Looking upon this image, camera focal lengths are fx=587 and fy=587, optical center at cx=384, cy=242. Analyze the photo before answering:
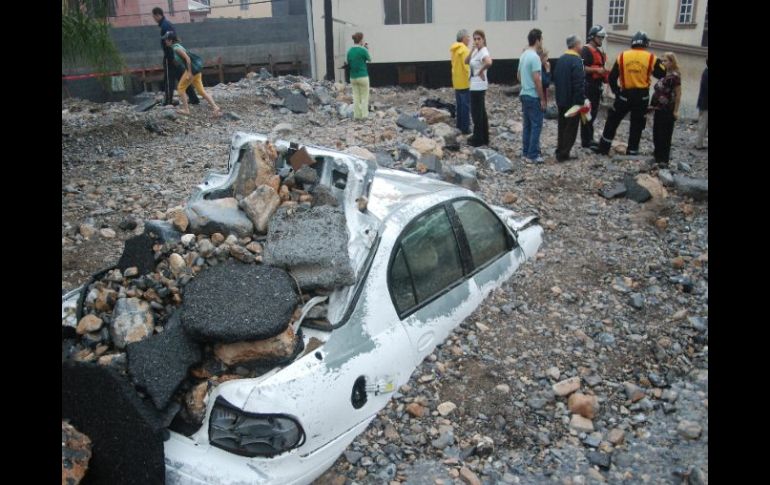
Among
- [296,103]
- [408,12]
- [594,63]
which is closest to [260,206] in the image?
[594,63]

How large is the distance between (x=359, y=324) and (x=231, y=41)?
69.0ft

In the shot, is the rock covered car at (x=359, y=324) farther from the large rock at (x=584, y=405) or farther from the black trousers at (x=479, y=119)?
the black trousers at (x=479, y=119)

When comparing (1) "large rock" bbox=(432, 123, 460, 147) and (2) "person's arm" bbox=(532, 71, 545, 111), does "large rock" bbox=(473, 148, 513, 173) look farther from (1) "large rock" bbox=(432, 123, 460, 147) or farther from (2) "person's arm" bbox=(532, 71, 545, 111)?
(2) "person's arm" bbox=(532, 71, 545, 111)

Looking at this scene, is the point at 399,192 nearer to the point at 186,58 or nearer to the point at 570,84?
the point at 570,84

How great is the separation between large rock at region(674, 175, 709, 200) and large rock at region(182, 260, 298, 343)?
620cm

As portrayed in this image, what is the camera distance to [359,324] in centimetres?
317

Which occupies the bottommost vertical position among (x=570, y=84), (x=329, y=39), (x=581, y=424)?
(x=581, y=424)

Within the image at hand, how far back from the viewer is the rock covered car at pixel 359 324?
2713 millimetres

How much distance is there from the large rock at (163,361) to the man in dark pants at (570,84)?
22.5ft

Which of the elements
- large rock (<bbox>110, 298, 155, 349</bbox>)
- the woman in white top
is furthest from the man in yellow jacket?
large rock (<bbox>110, 298, 155, 349</bbox>)

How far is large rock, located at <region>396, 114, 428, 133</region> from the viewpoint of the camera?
10.6m

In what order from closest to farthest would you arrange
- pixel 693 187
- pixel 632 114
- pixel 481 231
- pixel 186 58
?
pixel 481 231
pixel 693 187
pixel 632 114
pixel 186 58
